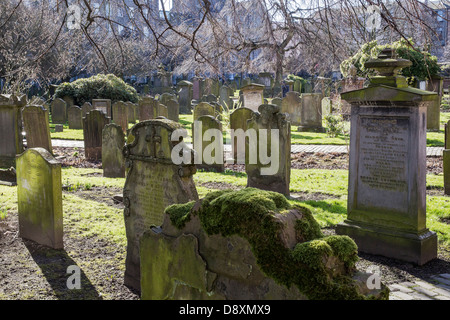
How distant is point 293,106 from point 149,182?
17821 millimetres

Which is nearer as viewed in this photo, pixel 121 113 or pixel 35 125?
pixel 35 125

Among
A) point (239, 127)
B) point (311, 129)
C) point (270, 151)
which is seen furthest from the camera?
point (311, 129)

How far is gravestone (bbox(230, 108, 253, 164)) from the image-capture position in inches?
537

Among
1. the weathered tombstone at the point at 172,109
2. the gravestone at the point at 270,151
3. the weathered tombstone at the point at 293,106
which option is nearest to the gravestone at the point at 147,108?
the weathered tombstone at the point at 172,109

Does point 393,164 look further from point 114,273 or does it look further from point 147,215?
point 114,273

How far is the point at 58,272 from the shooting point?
591 centimetres

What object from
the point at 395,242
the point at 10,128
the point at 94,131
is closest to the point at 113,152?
the point at 94,131

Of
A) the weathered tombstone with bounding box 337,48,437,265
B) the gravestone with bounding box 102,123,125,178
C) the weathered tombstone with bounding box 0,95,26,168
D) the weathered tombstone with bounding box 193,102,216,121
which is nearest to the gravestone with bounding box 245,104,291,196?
the weathered tombstone with bounding box 337,48,437,265

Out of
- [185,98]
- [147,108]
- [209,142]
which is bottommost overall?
[209,142]

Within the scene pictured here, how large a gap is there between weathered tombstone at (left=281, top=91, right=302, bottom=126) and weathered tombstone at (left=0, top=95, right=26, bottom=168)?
12.7m

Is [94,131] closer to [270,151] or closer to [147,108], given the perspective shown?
[270,151]

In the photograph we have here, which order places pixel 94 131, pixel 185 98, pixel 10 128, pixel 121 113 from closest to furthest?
pixel 10 128
pixel 94 131
pixel 121 113
pixel 185 98

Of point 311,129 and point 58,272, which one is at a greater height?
point 311,129
